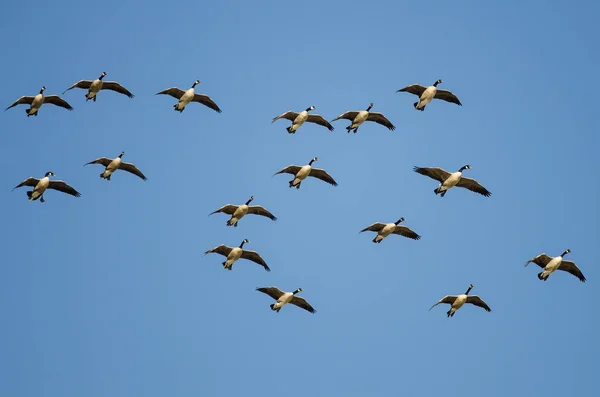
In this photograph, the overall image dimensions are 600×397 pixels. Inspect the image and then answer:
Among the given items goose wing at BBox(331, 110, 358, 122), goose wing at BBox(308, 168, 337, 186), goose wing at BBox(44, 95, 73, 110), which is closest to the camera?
goose wing at BBox(331, 110, 358, 122)

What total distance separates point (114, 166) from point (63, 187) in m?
3.09

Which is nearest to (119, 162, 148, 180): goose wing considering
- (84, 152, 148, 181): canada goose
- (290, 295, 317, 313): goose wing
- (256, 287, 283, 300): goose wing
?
(84, 152, 148, 181): canada goose

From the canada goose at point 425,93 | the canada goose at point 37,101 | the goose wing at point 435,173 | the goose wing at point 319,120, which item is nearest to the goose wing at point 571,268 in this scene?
the goose wing at point 435,173

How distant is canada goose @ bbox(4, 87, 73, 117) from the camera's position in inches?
2339

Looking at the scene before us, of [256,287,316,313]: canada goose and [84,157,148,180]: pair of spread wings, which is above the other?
[84,157,148,180]: pair of spread wings

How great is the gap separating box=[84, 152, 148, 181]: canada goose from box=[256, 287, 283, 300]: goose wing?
945cm

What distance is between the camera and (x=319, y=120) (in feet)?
197

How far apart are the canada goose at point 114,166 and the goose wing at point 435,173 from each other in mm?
15239

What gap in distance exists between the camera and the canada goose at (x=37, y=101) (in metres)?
59.4

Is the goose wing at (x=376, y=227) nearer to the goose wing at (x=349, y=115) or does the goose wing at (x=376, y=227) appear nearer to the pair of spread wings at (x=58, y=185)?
the goose wing at (x=349, y=115)

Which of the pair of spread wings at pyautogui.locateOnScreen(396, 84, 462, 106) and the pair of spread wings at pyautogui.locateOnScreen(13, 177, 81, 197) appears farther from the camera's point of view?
the pair of spread wings at pyautogui.locateOnScreen(13, 177, 81, 197)

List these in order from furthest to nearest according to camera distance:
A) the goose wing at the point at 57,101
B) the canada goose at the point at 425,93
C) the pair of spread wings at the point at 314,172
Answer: the goose wing at the point at 57,101
the pair of spread wings at the point at 314,172
the canada goose at the point at 425,93

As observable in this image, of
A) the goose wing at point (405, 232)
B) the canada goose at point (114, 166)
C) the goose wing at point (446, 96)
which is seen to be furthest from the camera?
the goose wing at point (405, 232)

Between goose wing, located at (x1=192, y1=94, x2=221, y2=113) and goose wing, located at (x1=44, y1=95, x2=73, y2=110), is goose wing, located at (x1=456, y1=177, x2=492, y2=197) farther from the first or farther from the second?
goose wing, located at (x1=44, y1=95, x2=73, y2=110)
